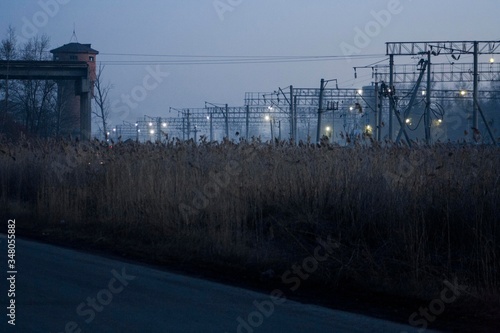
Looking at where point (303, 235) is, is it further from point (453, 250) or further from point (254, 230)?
point (453, 250)

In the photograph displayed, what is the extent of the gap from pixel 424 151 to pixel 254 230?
4.06 meters

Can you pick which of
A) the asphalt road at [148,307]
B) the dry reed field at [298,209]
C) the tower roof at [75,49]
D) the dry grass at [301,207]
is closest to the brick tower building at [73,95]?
the tower roof at [75,49]

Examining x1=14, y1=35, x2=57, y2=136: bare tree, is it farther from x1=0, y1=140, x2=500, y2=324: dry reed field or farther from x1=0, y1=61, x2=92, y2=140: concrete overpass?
x1=0, y1=140, x2=500, y2=324: dry reed field

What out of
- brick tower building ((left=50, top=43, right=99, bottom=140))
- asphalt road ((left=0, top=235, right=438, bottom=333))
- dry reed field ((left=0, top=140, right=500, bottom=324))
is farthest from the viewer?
brick tower building ((left=50, top=43, right=99, bottom=140))

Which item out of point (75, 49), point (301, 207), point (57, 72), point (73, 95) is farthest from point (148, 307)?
point (75, 49)

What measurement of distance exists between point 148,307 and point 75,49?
51.0 m

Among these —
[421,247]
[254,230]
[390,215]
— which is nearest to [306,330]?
[421,247]

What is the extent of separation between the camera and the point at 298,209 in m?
13.7

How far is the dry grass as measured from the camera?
10.8 meters

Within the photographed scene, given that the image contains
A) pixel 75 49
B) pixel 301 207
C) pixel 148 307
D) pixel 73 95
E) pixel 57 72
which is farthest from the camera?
pixel 75 49

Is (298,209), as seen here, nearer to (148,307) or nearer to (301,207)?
(301,207)

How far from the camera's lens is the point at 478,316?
345 inches

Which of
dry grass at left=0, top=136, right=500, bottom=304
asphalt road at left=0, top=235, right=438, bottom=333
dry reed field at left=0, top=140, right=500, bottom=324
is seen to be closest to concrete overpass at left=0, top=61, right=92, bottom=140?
dry grass at left=0, top=136, right=500, bottom=304

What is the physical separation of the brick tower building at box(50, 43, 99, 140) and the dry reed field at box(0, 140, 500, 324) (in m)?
19.9
